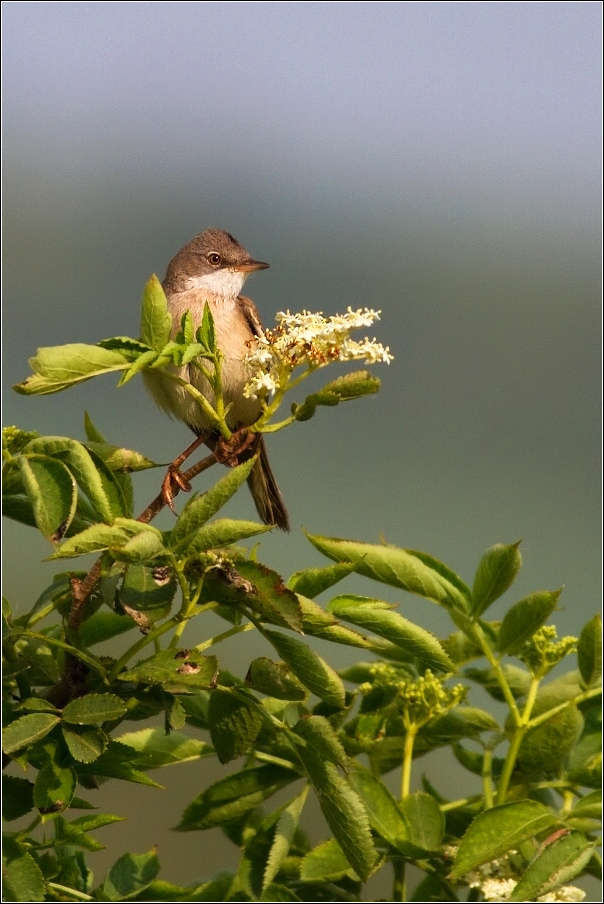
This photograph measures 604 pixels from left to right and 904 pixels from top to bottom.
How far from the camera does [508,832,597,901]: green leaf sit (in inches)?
78.1

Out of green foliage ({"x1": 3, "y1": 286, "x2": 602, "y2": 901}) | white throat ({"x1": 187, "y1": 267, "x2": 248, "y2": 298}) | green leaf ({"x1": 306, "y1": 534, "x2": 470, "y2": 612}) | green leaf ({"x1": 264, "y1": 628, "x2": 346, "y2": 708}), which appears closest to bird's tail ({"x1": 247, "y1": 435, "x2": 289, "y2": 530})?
white throat ({"x1": 187, "y1": 267, "x2": 248, "y2": 298})

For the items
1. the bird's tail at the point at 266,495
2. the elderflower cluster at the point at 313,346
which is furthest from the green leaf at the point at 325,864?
the bird's tail at the point at 266,495

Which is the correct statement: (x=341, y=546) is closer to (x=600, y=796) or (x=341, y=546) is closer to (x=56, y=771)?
(x=56, y=771)

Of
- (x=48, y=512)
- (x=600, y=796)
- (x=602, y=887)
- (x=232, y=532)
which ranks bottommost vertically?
(x=602, y=887)

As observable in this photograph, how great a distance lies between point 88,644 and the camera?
2061 millimetres

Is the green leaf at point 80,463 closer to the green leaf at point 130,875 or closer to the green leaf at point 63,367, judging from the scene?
the green leaf at point 63,367

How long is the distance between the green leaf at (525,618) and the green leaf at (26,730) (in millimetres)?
1024

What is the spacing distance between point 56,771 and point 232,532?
56 cm

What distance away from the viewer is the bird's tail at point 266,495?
13.7 feet

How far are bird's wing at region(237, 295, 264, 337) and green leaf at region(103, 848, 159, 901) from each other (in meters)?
2.47

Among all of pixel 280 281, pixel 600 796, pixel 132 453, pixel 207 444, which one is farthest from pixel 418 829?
pixel 280 281

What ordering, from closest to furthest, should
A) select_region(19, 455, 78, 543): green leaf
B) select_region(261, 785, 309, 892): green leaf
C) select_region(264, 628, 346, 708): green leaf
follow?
select_region(19, 455, 78, 543): green leaf, select_region(264, 628, 346, 708): green leaf, select_region(261, 785, 309, 892): green leaf

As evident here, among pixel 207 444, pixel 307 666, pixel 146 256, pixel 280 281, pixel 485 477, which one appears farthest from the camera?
pixel 146 256

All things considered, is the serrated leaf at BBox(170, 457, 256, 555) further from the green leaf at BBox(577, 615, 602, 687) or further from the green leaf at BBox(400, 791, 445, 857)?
the green leaf at BBox(577, 615, 602, 687)
